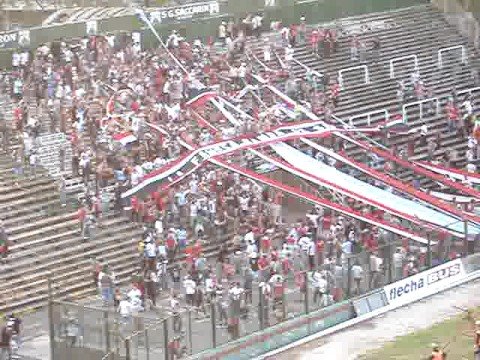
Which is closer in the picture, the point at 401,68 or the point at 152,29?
the point at 152,29

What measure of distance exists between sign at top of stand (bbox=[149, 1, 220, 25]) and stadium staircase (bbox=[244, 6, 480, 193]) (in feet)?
9.36

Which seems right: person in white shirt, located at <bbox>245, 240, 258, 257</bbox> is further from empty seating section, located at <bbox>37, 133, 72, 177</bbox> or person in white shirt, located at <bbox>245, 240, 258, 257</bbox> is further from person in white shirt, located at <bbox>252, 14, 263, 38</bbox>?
person in white shirt, located at <bbox>252, 14, 263, 38</bbox>

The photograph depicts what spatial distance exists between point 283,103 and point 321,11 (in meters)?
10.4

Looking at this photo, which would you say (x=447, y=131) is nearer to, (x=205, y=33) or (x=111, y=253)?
(x=205, y=33)

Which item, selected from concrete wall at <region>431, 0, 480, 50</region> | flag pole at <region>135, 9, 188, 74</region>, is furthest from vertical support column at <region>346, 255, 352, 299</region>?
concrete wall at <region>431, 0, 480, 50</region>

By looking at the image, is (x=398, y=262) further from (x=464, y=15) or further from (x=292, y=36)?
(x=464, y=15)

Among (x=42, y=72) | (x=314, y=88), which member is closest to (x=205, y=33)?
(x=314, y=88)

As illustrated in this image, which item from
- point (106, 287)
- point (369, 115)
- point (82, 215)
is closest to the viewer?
point (106, 287)

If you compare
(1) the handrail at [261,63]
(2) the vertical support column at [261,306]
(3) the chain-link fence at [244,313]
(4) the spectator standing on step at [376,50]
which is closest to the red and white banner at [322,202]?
(3) the chain-link fence at [244,313]

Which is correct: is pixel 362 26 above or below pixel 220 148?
above

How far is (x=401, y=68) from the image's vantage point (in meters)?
66.3

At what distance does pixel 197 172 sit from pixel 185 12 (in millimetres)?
13978

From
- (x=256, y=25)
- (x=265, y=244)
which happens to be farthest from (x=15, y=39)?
(x=265, y=244)

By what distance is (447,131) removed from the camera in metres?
62.1
